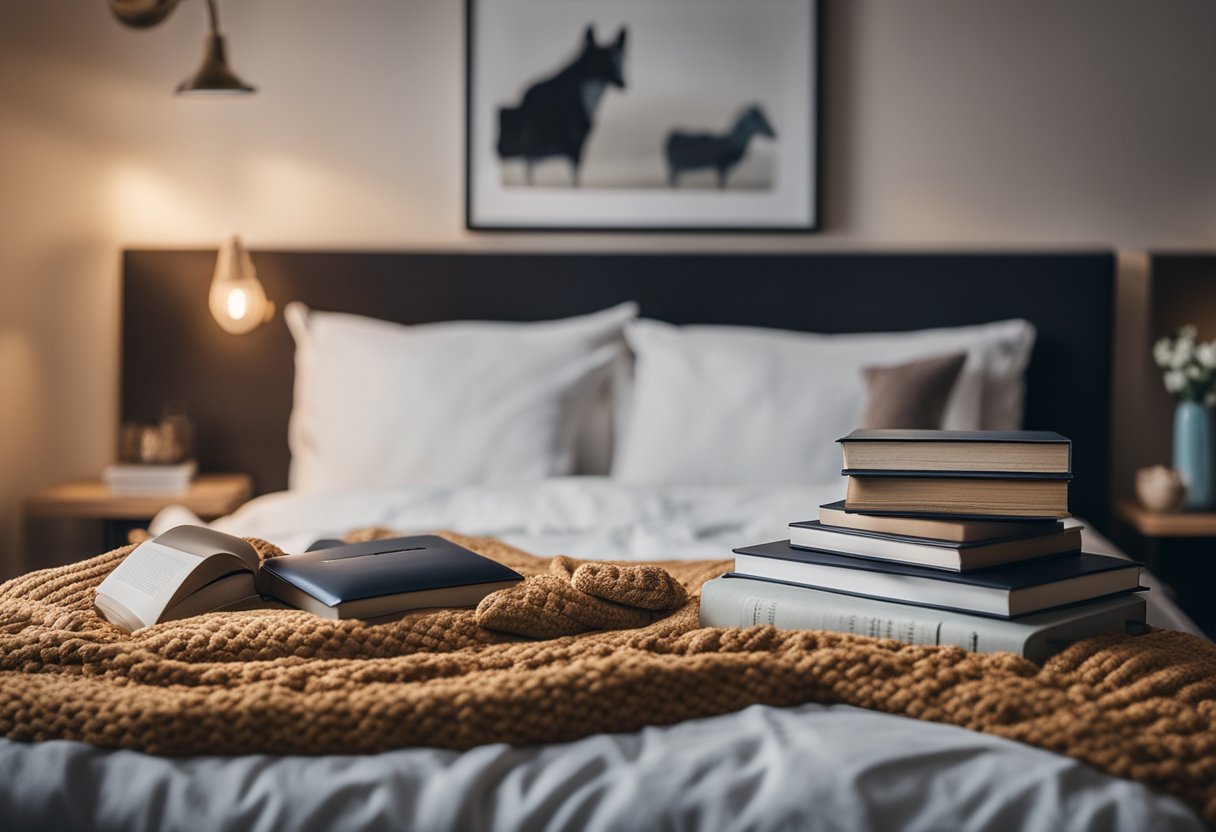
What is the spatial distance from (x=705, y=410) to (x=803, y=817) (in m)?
1.85

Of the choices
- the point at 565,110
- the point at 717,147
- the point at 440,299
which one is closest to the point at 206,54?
the point at 440,299

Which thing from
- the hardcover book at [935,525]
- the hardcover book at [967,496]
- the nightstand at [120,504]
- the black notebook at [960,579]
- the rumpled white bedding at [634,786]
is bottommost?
the nightstand at [120,504]

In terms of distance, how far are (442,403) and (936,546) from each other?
1787 millimetres

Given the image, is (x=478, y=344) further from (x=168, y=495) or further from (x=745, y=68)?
(x=745, y=68)

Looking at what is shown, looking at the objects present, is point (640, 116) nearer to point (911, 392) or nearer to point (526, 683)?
point (911, 392)

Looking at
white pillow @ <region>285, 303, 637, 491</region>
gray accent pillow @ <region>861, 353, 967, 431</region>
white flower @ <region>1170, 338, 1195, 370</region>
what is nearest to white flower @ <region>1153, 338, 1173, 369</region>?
white flower @ <region>1170, 338, 1195, 370</region>

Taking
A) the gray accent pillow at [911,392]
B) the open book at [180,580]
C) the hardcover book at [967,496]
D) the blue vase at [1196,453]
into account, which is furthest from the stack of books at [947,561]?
the blue vase at [1196,453]

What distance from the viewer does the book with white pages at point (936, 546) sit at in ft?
3.58

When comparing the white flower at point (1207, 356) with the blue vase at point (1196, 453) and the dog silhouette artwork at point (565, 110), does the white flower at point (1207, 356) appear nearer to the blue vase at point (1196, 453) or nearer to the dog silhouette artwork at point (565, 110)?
the blue vase at point (1196, 453)

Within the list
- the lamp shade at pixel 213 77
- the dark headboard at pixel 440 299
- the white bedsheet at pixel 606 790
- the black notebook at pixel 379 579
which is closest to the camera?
the white bedsheet at pixel 606 790

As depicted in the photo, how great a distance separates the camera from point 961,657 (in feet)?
3.41

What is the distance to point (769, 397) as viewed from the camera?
268 cm

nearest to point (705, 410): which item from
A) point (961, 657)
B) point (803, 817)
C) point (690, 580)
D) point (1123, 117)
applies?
point (690, 580)

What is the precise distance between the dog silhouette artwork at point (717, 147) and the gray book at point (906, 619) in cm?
207
